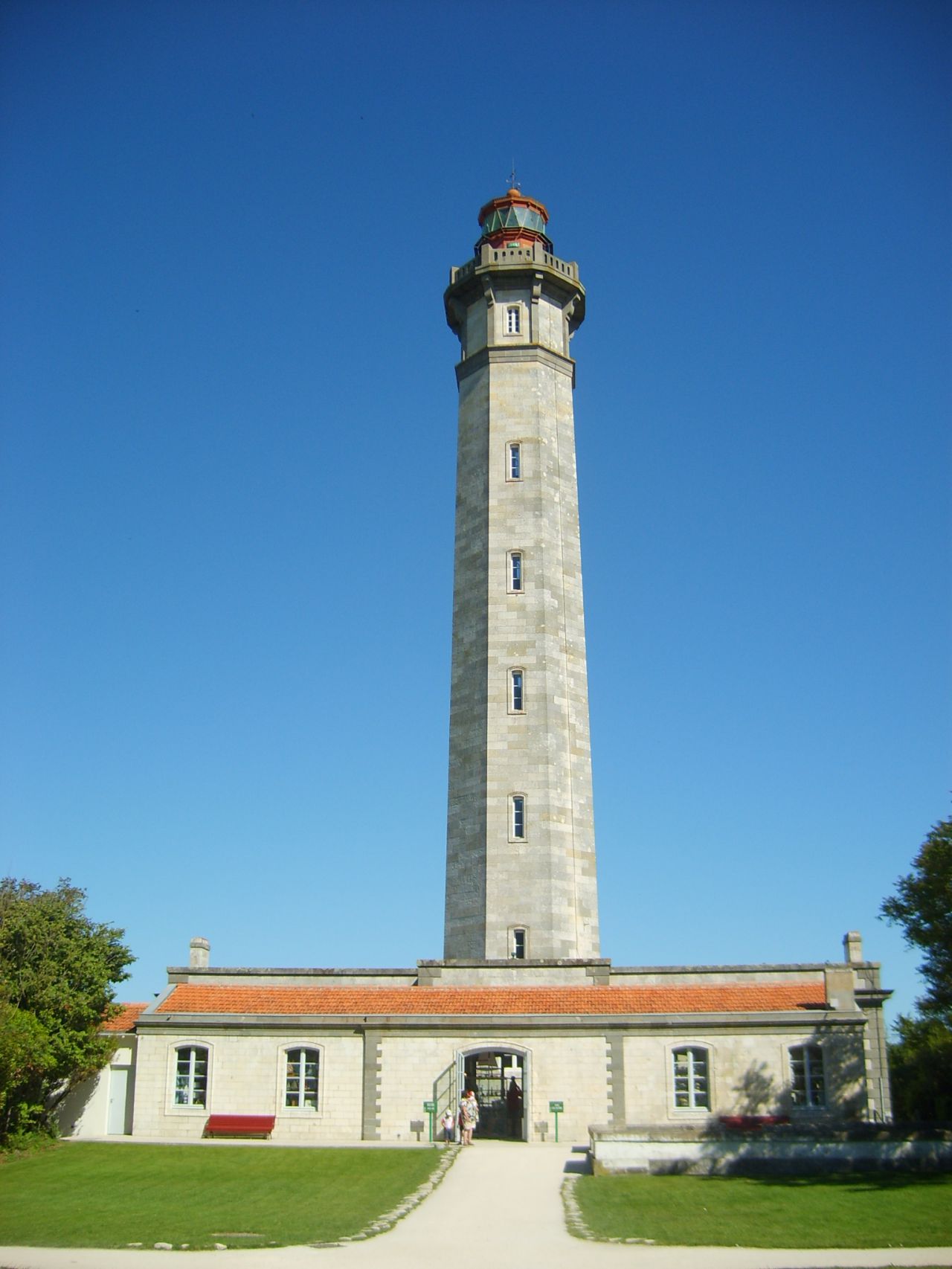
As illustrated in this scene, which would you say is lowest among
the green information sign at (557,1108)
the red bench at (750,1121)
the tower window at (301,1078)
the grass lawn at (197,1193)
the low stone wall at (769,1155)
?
the grass lawn at (197,1193)

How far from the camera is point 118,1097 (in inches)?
1148

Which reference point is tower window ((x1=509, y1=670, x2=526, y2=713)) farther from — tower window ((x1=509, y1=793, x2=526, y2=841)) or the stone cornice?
the stone cornice

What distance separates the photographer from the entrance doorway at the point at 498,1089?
27.6 meters

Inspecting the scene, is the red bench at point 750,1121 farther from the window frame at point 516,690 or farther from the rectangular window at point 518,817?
the window frame at point 516,690

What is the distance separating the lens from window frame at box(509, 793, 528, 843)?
32500mm

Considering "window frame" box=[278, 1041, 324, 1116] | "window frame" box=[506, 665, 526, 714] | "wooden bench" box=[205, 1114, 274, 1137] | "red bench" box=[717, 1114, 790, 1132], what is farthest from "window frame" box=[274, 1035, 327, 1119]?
"window frame" box=[506, 665, 526, 714]

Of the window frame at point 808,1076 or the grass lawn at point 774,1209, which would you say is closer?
the grass lawn at point 774,1209

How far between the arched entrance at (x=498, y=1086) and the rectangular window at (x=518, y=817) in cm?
546

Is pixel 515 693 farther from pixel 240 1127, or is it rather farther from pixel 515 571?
pixel 240 1127

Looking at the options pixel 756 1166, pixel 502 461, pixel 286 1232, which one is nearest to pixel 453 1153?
pixel 756 1166

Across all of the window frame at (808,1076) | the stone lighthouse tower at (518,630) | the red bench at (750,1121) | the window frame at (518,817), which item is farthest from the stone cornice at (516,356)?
the red bench at (750,1121)

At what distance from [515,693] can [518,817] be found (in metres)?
3.42

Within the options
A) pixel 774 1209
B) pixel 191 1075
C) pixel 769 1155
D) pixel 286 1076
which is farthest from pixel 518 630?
pixel 774 1209

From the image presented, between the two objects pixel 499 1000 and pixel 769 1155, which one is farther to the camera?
pixel 499 1000
